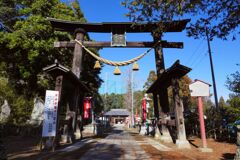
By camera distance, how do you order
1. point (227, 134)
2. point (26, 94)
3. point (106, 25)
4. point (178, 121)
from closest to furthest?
1. point (178, 121)
2. point (227, 134)
3. point (106, 25)
4. point (26, 94)

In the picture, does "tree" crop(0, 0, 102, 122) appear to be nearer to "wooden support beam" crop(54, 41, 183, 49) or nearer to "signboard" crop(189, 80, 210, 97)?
"wooden support beam" crop(54, 41, 183, 49)

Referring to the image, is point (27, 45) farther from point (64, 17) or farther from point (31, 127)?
point (31, 127)

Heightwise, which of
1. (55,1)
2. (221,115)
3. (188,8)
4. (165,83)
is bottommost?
(221,115)

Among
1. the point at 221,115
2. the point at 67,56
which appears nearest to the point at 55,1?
the point at 67,56

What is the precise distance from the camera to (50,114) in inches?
294

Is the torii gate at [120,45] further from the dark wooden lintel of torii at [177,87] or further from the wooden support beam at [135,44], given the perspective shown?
the dark wooden lintel of torii at [177,87]

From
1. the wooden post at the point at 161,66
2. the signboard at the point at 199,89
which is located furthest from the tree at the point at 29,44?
the signboard at the point at 199,89

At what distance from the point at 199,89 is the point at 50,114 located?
547 cm

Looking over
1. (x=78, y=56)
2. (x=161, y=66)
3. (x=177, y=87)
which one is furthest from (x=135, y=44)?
(x=177, y=87)

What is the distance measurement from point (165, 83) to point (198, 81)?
2.94 metres

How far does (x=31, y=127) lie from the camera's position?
1370 cm

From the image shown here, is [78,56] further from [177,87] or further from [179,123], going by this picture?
[179,123]

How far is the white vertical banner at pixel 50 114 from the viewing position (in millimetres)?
7230

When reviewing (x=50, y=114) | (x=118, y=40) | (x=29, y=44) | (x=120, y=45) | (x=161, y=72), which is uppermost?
(x=29, y=44)
